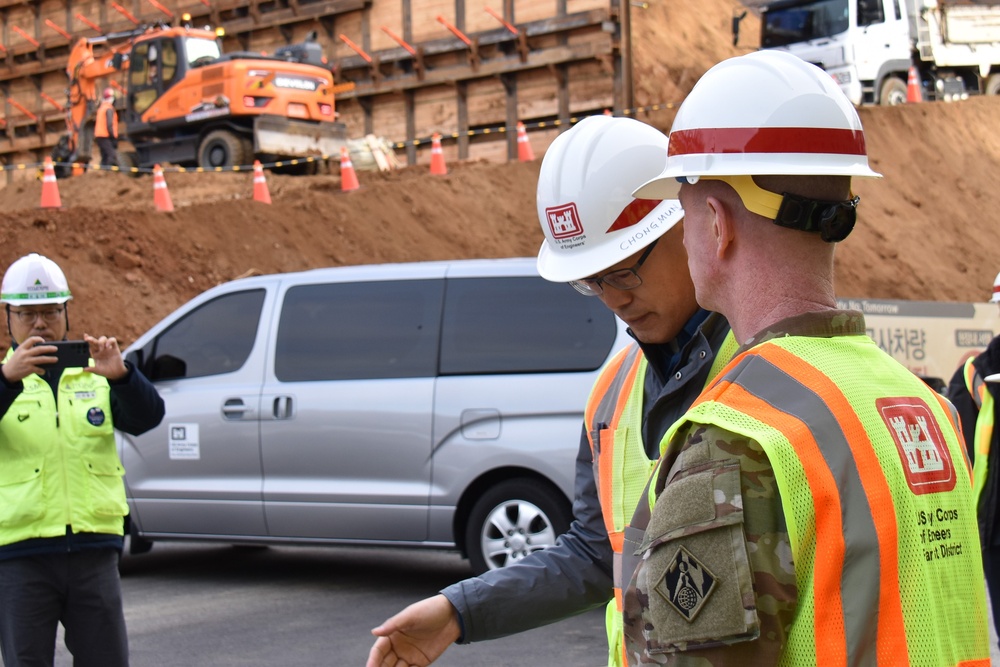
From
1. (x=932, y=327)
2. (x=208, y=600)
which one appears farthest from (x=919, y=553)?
(x=932, y=327)

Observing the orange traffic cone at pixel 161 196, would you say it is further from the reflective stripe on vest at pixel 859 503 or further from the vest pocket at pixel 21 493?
the reflective stripe on vest at pixel 859 503

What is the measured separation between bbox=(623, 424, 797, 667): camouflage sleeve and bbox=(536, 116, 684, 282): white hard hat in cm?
117

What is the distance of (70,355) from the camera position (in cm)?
465

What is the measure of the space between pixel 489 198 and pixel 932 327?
10.4m

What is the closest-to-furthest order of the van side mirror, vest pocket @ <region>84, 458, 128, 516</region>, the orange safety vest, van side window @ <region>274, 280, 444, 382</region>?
vest pocket @ <region>84, 458, 128, 516</region> → van side window @ <region>274, 280, 444, 382</region> → the van side mirror → the orange safety vest

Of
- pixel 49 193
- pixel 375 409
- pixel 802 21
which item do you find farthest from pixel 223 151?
pixel 375 409

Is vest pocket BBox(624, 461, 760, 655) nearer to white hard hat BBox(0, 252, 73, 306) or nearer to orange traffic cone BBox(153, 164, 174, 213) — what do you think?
white hard hat BBox(0, 252, 73, 306)

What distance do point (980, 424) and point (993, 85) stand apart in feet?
84.1

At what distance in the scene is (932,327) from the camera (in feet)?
35.7

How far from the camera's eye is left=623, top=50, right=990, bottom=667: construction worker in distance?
54.2 inches

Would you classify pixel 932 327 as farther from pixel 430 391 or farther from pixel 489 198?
pixel 489 198

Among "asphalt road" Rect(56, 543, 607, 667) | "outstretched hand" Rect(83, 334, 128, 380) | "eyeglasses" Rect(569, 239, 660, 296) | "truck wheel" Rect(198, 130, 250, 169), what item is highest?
"truck wheel" Rect(198, 130, 250, 169)

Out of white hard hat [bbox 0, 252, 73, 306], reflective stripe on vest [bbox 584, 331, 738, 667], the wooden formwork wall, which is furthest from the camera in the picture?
the wooden formwork wall

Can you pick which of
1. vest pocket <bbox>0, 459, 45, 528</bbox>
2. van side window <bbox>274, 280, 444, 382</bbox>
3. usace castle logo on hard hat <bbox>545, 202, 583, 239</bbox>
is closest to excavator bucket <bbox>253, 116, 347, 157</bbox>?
van side window <bbox>274, 280, 444, 382</bbox>
